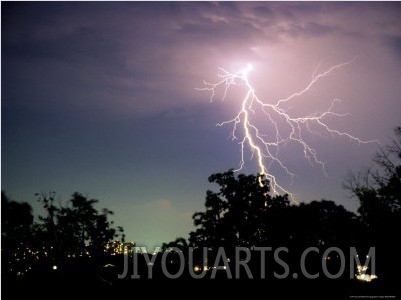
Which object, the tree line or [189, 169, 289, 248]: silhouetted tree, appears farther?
[189, 169, 289, 248]: silhouetted tree

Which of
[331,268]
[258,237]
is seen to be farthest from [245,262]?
[258,237]

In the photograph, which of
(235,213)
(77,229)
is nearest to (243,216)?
(235,213)

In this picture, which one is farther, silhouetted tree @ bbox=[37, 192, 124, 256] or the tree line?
silhouetted tree @ bbox=[37, 192, 124, 256]

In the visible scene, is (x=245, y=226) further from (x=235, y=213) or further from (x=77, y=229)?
(x=77, y=229)

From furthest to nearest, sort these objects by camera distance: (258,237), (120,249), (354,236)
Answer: (120,249) < (258,237) < (354,236)

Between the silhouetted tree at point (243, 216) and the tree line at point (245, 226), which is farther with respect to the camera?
the silhouetted tree at point (243, 216)

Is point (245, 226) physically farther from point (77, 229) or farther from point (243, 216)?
point (77, 229)

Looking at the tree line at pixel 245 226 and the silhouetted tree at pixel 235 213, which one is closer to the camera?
the tree line at pixel 245 226

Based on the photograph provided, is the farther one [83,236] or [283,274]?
[83,236]

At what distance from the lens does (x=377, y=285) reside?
15.0 m

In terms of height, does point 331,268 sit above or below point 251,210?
below

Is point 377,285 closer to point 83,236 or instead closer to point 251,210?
point 251,210

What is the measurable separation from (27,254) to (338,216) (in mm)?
30826

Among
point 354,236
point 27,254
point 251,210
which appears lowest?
point 27,254
